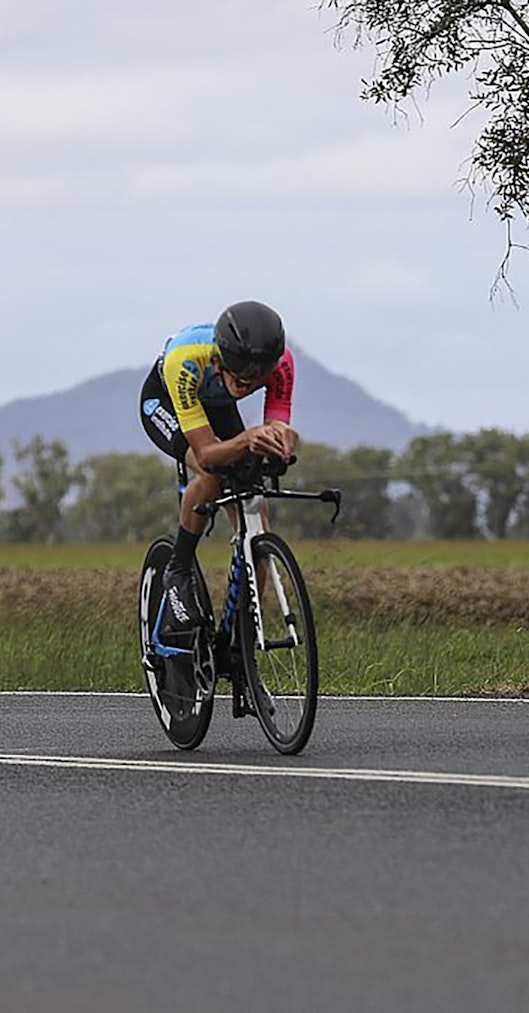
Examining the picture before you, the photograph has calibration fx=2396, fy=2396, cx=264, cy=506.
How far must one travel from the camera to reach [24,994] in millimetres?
5727

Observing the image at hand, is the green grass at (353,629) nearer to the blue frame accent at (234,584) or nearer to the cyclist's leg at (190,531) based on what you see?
the cyclist's leg at (190,531)

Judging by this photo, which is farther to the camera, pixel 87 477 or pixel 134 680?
pixel 87 477

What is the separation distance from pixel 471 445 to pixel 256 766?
101602 mm

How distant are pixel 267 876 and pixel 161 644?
3.94 meters

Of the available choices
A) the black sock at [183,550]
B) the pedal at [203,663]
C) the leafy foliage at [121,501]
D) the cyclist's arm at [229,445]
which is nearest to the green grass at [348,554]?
the leafy foliage at [121,501]

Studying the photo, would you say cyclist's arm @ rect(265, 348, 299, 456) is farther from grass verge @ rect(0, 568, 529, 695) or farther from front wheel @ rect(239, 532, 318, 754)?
grass verge @ rect(0, 568, 529, 695)

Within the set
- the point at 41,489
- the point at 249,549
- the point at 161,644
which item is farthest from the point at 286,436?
the point at 41,489

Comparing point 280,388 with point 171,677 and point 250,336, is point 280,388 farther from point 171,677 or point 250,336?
point 171,677

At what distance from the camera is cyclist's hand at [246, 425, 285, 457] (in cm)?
1013

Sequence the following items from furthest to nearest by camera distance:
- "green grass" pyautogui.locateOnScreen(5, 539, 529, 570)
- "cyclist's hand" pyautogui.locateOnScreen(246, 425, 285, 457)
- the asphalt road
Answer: "green grass" pyautogui.locateOnScreen(5, 539, 529, 570)
"cyclist's hand" pyautogui.locateOnScreen(246, 425, 285, 457)
the asphalt road

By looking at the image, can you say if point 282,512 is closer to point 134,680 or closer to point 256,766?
point 134,680

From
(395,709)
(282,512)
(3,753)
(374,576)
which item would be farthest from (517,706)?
(282,512)

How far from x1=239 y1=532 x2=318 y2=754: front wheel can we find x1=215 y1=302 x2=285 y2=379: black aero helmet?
756 millimetres

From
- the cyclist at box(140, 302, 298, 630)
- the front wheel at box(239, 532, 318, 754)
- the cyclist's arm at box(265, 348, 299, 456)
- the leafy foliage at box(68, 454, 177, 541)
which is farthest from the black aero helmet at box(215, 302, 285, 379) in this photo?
the leafy foliage at box(68, 454, 177, 541)
